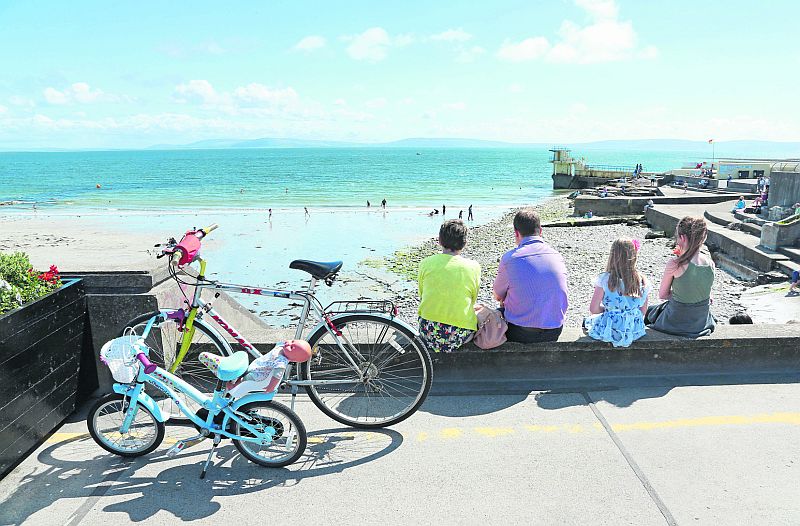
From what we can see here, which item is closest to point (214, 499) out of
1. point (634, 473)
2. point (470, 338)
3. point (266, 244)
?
point (470, 338)

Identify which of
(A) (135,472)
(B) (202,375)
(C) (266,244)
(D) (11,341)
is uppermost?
(D) (11,341)

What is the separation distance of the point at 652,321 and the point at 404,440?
275cm

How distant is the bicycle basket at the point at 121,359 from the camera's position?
331 centimetres

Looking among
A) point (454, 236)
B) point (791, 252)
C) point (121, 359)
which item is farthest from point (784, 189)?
point (121, 359)

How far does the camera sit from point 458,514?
115 inches

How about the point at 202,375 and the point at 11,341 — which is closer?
the point at 11,341

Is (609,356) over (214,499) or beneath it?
over

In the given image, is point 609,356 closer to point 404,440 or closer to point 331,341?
point 404,440

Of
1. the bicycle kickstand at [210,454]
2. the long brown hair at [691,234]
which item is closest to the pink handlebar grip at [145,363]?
the bicycle kickstand at [210,454]

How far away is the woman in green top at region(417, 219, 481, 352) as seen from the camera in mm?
4102

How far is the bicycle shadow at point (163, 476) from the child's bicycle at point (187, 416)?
10 centimetres

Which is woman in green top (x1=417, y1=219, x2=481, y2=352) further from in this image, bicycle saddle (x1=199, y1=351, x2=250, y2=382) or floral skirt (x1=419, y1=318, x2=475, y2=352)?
bicycle saddle (x1=199, y1=351, x2=250, y2=382)

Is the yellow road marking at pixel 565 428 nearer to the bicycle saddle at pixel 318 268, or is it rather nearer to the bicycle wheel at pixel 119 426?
the bicycle wheel at pixel 119 426

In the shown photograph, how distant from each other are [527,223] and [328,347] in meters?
1.84
